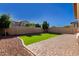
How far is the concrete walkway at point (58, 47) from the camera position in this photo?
117 inches

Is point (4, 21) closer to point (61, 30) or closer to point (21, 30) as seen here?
point (21, 30)

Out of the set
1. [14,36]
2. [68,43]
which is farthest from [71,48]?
[14,36]

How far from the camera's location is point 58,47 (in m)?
3.04

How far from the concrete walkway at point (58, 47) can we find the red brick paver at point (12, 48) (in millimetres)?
91

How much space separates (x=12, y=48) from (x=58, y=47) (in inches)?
24.4

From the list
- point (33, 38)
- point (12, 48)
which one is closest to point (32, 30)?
point (33, 38)

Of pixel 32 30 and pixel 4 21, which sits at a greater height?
pixel 4 21

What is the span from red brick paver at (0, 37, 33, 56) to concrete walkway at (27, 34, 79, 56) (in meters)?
0.09

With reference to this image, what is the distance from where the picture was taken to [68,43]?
9.97 feet

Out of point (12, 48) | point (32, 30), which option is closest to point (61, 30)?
point (32, 30)

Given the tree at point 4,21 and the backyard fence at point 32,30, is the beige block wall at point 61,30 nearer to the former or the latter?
the backyard fence at point 32,30

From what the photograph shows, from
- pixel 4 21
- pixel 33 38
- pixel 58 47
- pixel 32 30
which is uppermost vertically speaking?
pixel 4 21

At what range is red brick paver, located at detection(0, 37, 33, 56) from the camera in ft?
9.77

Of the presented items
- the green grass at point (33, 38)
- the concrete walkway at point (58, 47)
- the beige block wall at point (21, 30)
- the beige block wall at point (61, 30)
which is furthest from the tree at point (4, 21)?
the beige block wall at point (61, 30)
